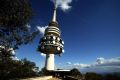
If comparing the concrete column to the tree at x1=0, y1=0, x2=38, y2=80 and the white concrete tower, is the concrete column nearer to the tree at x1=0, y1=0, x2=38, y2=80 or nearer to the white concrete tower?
the white concrete tower

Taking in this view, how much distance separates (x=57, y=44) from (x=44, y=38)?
800cm

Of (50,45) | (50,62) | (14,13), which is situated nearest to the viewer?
(14,13)

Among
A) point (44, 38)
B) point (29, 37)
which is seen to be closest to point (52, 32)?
point (44, 38)

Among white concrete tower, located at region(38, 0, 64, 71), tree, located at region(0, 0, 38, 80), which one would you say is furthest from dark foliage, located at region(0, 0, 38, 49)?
white concrete tower, located at region(38, 0, 64, 71)

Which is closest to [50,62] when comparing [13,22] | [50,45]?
[50,45]

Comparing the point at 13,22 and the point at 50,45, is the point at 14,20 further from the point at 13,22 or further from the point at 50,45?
the point at 50,45

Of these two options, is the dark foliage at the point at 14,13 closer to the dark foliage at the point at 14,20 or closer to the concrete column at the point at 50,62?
the dark foliage at the point at 14,20

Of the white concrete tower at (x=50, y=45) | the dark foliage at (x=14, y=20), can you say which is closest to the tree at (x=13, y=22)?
the dark foliage at (x=14, y=20)

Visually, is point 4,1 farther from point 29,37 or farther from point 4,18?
point 29,37

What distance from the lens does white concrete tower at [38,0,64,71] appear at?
93.7 metres

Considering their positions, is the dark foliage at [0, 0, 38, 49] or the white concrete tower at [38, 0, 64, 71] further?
the white concrete tower at [38, 0, 64, 71]

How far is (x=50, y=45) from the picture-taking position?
93.6 metres

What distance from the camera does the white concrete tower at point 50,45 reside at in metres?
93.7

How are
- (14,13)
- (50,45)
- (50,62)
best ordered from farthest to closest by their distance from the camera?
(50,62)
(50,45)
(14,13)
